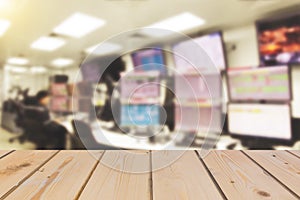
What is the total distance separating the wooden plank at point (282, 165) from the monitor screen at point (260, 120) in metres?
0.97

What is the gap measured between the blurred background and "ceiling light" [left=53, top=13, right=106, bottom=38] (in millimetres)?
10

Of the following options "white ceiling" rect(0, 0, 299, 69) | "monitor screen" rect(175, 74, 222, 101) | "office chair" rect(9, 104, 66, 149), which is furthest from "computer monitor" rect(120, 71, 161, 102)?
"office chair" rect(9, 104, 66, 149)

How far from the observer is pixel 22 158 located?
29.5 inches

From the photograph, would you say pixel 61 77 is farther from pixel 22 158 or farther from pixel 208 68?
pixel 22 158

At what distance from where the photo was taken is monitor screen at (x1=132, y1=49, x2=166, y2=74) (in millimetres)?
2100

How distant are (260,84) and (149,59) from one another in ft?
3.45

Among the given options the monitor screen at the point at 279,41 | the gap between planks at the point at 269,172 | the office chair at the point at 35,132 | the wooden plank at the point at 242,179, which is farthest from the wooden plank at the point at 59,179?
the office chair at the point at 35,132

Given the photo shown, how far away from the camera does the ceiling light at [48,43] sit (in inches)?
95.6

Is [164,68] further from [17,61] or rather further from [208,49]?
[17,61]

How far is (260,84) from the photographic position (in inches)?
71.7

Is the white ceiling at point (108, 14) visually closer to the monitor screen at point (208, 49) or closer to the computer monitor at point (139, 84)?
the monitor screen at point (208, 49)

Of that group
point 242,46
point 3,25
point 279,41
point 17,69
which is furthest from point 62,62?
point 279,41

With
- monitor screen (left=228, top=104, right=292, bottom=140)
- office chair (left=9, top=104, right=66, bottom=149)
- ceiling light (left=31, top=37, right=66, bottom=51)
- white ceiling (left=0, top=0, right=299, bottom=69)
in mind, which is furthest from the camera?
office chair (left=9, top=104, right=66, bottom=149)

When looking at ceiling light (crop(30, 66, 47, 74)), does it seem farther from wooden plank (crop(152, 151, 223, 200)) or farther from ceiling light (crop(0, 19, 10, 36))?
wooden plank (crop(152, 151, 223, 200))
